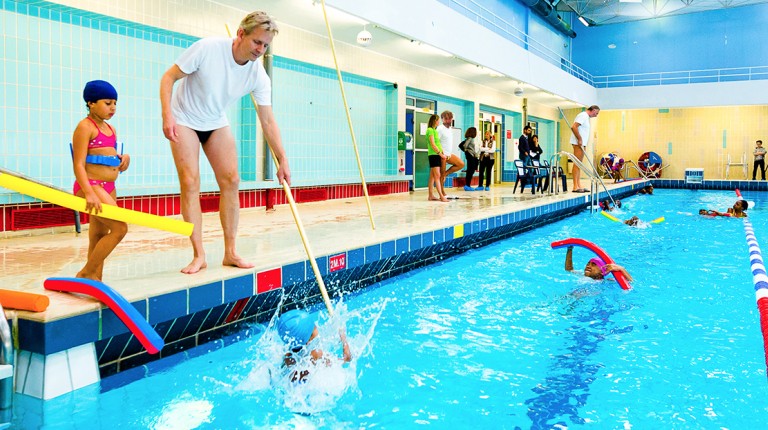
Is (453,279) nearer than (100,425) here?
No

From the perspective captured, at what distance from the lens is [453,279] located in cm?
522

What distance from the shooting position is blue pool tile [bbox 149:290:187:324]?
9.45ft

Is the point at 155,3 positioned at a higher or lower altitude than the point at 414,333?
higher

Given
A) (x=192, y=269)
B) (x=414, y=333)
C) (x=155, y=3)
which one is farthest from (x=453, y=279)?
(x=155, y=3)

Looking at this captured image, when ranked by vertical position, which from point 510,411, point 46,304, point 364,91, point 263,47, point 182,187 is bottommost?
point 510,411

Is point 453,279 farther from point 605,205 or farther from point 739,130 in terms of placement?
point 739,130

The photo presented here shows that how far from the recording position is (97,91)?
2.81 meters

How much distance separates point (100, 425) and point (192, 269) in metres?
1.15

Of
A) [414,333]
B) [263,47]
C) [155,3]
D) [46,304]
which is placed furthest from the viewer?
[155,3]

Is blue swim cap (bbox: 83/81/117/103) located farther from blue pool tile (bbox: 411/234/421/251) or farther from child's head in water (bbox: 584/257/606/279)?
child's head in water (bbox: 584/257/606/279)

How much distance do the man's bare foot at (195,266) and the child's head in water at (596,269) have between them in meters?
2.99

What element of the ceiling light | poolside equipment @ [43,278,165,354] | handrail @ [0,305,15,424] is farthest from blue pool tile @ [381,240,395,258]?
the ceiling light

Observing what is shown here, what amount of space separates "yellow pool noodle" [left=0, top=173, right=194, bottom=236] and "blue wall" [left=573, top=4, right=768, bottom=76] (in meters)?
23.1

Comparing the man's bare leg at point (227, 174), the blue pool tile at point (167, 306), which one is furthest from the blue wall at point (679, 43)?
the blue pool tile at point (167, 306)
